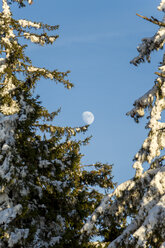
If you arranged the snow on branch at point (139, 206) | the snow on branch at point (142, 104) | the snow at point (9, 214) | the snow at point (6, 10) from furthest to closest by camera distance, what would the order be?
the snow at point (6, 10) → the snow at point (9, 214) → the snow on branch at point (142, 104) → the snow on branch at point (139, 206)

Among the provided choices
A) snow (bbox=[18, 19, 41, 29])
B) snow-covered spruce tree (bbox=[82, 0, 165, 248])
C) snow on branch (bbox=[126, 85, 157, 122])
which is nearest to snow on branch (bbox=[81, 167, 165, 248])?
snow-covered spruce tree (bbox=[82, 0, 165, 248])

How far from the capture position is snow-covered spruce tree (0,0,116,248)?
972 cm

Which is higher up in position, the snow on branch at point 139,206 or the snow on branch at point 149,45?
the snow on branch at point 149,45

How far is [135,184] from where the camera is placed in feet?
21.6

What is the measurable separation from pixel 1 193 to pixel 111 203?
4593mm

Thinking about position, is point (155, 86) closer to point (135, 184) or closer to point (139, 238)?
point (135, 184)

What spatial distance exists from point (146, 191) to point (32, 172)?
5.49m

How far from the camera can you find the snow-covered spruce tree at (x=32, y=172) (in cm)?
972

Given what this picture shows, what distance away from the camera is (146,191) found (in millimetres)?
6078

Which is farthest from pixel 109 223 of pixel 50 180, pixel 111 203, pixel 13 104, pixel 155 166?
pixel 13 104

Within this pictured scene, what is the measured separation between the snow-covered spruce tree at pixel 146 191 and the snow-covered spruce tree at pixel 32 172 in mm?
2249

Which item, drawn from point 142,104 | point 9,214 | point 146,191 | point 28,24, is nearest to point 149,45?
point 142,104

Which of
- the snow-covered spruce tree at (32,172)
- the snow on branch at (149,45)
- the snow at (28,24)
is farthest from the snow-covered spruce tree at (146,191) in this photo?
the snow at (28,24)

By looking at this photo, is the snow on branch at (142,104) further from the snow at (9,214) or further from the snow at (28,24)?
the snow at (28,24)
